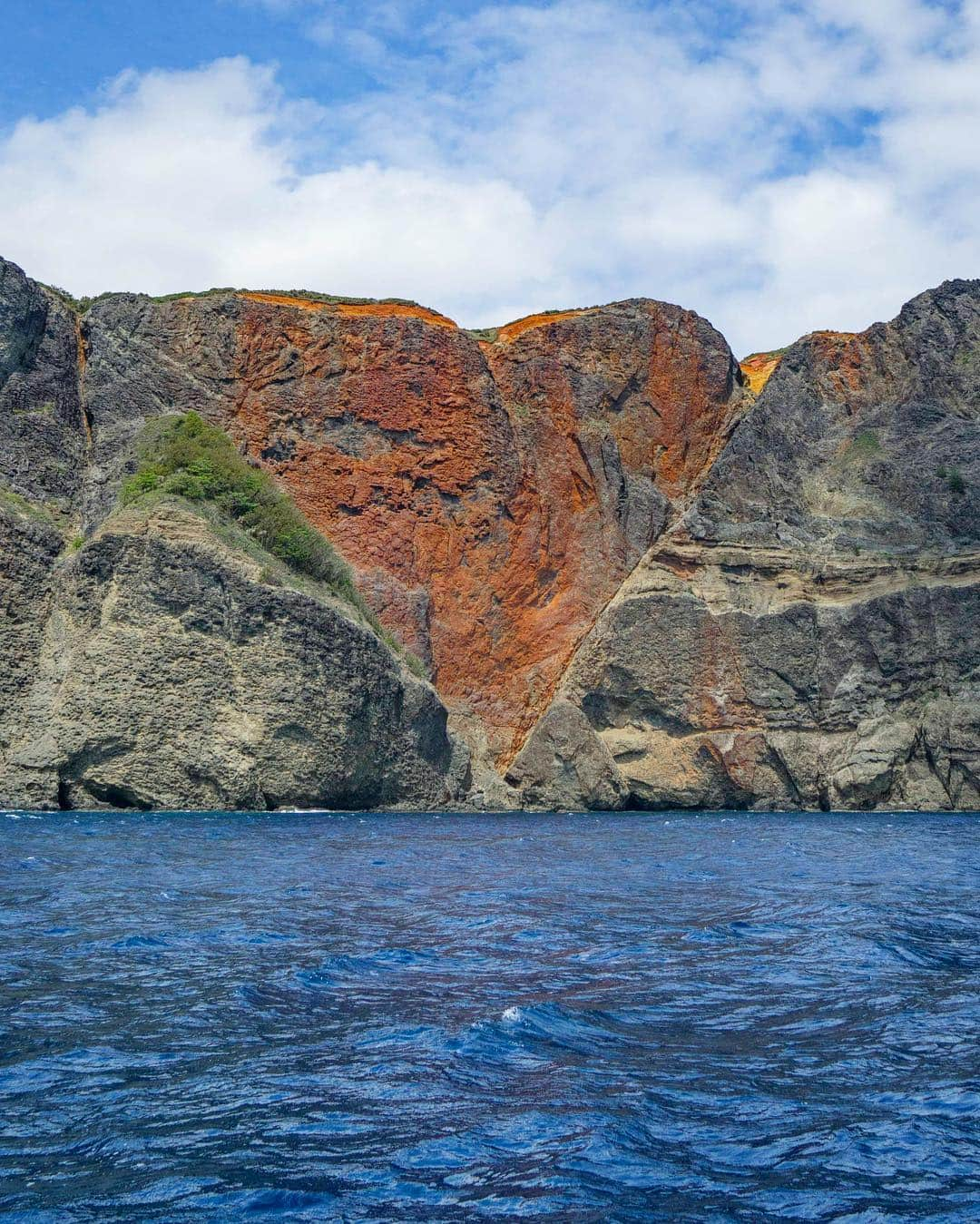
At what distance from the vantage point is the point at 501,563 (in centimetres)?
5266

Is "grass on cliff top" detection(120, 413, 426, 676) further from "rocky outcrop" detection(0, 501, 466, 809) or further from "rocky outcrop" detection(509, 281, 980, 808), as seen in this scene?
"rocky outcrop" detection(509, 281, 980, 808)

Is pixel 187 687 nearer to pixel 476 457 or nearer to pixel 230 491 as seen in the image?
pixel 230 491

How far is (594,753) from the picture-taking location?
42.7 metres

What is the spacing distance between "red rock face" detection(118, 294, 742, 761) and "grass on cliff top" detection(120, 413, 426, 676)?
8.72 meters

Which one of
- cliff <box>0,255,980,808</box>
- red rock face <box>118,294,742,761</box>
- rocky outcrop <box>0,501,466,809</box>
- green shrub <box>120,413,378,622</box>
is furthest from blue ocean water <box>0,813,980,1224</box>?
red rock face <box>118,294,742,761</box>

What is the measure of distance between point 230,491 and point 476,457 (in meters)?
15.5

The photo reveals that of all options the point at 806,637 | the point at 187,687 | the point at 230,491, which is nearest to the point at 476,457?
the point at 230,491

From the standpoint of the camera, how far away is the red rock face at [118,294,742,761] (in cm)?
5081

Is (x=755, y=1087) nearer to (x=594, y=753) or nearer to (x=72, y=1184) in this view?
(x=72, y=1184)

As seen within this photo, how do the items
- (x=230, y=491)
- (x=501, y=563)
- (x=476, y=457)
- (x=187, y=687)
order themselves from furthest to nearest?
(x=476, y=457), (x=501, y=563), (x=230, y=491), (x=187, y=687)

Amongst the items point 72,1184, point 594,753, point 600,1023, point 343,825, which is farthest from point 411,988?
point 594,753

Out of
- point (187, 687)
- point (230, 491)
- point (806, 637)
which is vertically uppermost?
point (230, 491)

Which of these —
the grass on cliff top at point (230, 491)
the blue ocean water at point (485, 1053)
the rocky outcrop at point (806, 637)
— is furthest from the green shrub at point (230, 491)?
the blue ocean water at point (485, 1053)

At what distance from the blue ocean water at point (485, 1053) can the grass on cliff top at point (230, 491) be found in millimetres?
24708
